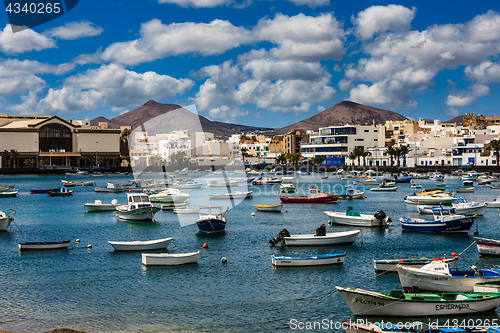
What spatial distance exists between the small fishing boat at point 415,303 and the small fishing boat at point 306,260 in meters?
8.87

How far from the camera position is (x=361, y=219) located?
42531mm

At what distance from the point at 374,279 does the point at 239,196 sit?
5047 cm

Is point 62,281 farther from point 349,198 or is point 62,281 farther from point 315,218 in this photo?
point 349,198

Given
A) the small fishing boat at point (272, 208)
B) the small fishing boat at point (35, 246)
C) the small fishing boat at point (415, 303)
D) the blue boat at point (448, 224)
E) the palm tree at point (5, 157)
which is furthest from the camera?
the palm tree at point (5, 157)

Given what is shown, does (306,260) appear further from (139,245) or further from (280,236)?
(139,245)

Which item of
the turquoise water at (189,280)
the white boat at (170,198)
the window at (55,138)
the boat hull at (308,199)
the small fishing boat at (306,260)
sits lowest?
the turquoise water at (189,280)

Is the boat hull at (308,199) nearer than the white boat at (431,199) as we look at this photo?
No

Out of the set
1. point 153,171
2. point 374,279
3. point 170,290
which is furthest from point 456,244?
point 153,171

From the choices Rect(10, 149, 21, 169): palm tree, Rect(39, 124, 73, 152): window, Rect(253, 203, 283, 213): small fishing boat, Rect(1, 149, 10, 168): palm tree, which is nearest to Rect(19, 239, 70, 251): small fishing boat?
Rect(253, 203, 283, 213): small fishing boat

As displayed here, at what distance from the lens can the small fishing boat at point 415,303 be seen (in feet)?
58.8

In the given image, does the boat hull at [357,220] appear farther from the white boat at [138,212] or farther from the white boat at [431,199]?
the white boat at [431,199]

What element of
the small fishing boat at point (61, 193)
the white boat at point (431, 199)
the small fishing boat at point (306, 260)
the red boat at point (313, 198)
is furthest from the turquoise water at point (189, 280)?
the small fishing boat at point (61, 193)

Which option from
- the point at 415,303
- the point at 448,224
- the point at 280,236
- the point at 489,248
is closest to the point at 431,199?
the point at 448,224

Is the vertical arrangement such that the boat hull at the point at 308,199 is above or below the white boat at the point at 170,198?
below
